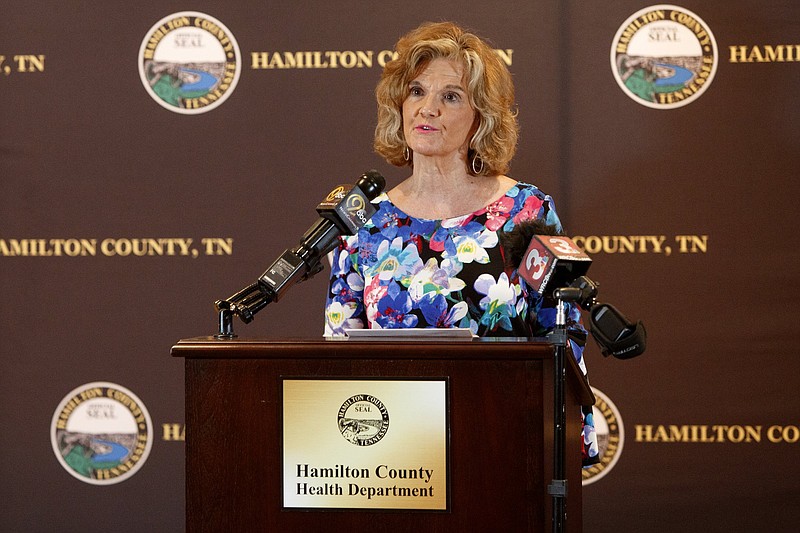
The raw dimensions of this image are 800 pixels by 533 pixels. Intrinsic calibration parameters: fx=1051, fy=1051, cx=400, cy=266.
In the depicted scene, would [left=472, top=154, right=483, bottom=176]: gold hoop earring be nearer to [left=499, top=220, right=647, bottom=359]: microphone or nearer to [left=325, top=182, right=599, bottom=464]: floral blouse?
[left=325, top=182, right=599, bottom=464]: floral blouse

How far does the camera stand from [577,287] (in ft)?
5.56

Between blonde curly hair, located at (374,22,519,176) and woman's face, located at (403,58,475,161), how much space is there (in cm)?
2

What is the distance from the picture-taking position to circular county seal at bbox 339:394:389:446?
165 cm

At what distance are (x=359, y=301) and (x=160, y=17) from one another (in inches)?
61.9

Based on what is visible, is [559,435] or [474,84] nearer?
[559,435]

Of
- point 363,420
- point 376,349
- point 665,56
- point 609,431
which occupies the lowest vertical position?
point 609,431

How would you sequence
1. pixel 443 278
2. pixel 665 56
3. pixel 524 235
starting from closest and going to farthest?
pixel 524 235 → pixel 443 278 → pixel 665 56

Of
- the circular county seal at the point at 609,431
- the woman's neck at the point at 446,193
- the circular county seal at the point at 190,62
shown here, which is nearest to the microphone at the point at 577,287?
the woman's neck at the point at 446,193

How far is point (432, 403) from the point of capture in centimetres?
165

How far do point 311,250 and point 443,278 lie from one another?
48 centimetres

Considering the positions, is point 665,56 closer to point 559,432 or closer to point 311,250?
Result: point 311,250

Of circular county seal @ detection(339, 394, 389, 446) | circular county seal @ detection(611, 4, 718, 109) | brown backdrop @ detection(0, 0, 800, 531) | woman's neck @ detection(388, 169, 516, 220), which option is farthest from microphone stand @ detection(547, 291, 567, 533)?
circular county seal @ detection(611, 4, 718, 109)

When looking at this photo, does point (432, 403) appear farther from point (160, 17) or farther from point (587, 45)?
point (160, 17)

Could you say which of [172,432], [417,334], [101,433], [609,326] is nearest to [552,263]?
[609,326]
